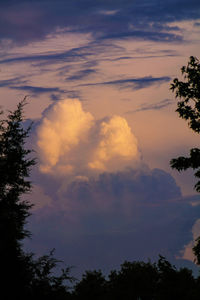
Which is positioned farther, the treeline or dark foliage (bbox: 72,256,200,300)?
dark foliage (bbox: 72,256,200,300)

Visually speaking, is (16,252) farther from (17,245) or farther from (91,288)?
(91,288)

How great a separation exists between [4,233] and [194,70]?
1188 cm

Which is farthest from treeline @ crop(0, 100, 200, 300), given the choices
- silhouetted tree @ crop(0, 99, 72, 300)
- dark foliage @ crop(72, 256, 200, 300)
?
dark foliage @ crop(72, 256, 200, 300)

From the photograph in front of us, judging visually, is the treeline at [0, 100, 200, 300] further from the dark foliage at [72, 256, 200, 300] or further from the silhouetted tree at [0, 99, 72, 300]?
the dark foliage at [72, 256, 200, 300]

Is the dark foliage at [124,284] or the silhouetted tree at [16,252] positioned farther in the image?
the dark foliage at [124,284]

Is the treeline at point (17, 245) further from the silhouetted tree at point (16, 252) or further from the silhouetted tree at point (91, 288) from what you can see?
the silhouetted tree at point (91, 288)

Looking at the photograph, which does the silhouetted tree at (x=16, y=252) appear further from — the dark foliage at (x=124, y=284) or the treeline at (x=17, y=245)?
the dark foliage at (x=124, y=284)

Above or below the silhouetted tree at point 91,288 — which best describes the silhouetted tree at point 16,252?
below

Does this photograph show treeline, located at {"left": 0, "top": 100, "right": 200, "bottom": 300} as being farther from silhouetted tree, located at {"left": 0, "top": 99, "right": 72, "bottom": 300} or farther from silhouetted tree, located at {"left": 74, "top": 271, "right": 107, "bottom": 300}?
silhouetted tree, located at {"left": 74, "top": 271, "right": 107, "bottom": 300}

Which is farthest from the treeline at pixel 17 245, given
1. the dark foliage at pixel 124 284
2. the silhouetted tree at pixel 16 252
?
the dark foliage at pixel 124 284

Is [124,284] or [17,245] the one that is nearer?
[17,245]

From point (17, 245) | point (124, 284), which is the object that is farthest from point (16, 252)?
point (124, 284)

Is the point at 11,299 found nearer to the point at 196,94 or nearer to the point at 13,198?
the point at 13,198

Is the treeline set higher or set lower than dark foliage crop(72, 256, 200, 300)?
lower
